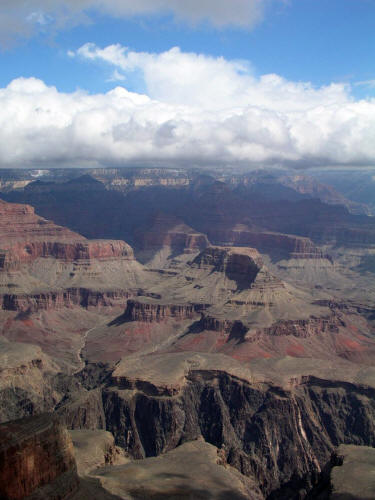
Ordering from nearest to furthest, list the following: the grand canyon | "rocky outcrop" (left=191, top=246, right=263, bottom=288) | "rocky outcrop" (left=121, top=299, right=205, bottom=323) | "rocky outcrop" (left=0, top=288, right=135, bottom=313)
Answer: the grand canyon → "rocky outcrop" (left=121, top=299, right=205, bottom=323) → "rocky outcrop" (left=0, top=288, right=135, bottom=313) → "rocky outcrop" (left=191, top=246, right=263, bottom=288)

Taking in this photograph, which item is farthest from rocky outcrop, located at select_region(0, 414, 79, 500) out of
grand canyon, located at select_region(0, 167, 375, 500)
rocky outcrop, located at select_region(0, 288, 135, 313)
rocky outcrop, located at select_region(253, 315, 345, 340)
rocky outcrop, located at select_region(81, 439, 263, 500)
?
rocky outcrop, located at select_region(0, 288, 135, 313)

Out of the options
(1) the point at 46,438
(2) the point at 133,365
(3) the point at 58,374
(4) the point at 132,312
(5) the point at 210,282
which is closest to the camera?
(1) the point at 46,438

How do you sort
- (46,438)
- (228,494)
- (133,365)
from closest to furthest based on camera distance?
1. (46,438)
2. (228,494)
3. (133,365)

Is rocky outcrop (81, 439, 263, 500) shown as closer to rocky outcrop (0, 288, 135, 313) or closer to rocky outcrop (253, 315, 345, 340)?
rocky outcrop (253, 315, 345, 340)

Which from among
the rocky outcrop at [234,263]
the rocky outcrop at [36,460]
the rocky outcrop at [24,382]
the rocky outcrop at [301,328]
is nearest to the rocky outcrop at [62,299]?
the rocky outcrop at [234,263]

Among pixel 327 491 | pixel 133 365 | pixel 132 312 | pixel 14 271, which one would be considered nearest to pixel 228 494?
pixel 327 491

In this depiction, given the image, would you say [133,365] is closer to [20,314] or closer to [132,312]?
[132,312]

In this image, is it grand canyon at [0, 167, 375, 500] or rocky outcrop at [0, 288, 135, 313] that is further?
rocky outcrop at [0, 288, 135, 313]

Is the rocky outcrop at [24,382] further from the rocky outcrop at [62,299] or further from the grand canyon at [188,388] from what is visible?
the rocky outcrop at [62,299]
